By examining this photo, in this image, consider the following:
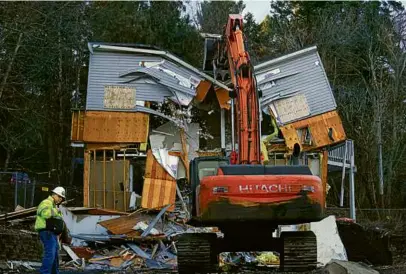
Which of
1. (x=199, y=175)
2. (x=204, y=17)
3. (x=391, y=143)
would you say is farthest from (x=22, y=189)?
(x=204, y=17)

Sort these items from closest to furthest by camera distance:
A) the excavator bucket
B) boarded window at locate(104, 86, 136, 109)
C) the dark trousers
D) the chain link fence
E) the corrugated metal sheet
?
the dark trousers < the excavator bucket < boarded window at locate(104, 86, 136, 109) < the chain link fence < the corrugated metal sheet

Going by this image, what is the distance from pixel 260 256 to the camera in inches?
731

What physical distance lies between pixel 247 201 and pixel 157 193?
540 inches

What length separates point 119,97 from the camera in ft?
79.4

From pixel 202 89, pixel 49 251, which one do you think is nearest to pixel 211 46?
pixel 202 89

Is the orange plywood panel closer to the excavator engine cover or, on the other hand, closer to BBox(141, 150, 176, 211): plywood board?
BBox(141, 150, 176, 211): plywood board

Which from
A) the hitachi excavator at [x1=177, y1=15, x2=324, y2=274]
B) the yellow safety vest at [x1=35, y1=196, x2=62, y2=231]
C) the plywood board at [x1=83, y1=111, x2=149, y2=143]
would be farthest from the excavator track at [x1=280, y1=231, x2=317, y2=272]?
the plywood board at [x1=83, y1=111, x2=149, y2=143]

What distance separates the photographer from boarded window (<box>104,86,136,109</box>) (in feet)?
79.2

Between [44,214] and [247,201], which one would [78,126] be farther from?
[247,201]

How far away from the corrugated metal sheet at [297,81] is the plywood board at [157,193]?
4757 mm

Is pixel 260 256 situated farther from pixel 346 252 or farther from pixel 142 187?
pixel 142 187

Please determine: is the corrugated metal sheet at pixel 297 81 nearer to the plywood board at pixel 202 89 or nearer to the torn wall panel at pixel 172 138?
the plywood board at pixel 202 89

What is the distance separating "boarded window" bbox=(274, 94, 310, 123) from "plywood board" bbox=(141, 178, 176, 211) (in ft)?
16.1

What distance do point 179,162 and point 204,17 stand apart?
70.9 feet
